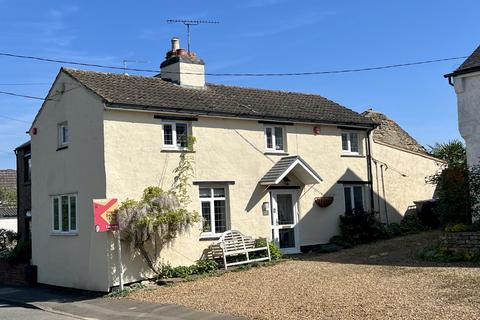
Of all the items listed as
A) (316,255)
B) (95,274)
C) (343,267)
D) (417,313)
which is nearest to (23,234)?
(95,274)

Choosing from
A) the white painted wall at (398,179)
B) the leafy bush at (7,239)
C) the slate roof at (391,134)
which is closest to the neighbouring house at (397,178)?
the white painted wall at (398,179)

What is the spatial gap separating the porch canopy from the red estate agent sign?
229 inches

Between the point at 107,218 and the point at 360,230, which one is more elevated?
the point at 107,218

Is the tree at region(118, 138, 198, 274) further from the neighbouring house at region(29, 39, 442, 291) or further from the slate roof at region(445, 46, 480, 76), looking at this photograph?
the slate roof at region(445, 46, 480, 76)

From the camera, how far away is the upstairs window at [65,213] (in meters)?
17.9

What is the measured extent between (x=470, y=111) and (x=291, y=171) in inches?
249

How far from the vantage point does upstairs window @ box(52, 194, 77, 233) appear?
17.9 metres

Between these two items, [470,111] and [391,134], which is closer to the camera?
[470,111]

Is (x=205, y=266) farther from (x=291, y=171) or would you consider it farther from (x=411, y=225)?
(x=411, y=225)

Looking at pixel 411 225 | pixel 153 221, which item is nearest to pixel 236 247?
pixel 153 221

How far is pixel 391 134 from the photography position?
3003 centimetres

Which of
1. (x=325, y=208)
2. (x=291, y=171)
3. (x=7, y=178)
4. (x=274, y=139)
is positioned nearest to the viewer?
(x=291, y=171)

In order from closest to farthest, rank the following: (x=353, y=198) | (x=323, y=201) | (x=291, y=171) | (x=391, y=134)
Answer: (x=291, y=171), (x=323, y=201), (x=353, y=198), (x=391, y=134)

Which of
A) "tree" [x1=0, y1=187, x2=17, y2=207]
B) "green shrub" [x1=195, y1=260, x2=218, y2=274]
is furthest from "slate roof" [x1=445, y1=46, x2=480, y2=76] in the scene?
"tree" [x1=0, y1=187, x2=17, y2=207]
